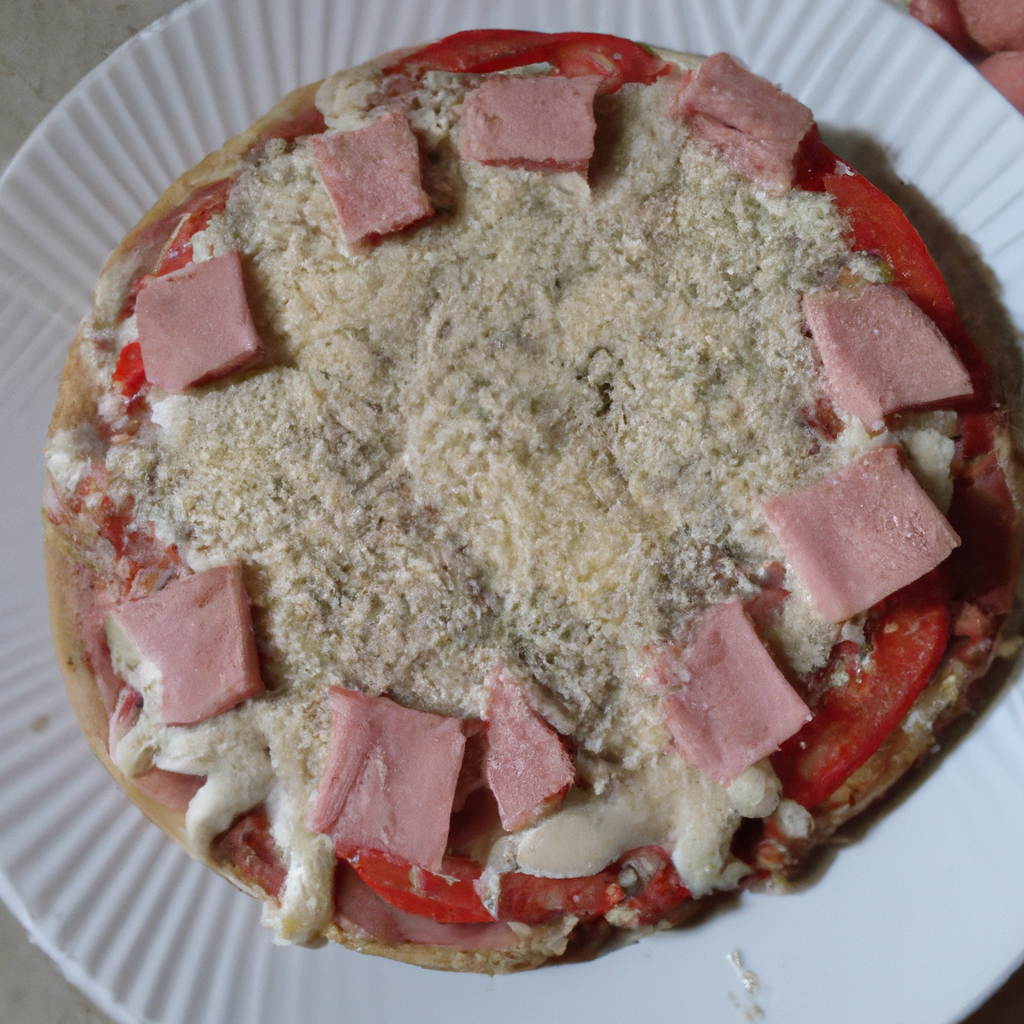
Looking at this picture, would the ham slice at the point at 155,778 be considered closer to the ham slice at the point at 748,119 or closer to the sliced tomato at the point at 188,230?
the sliced tomato at the point at 188,230

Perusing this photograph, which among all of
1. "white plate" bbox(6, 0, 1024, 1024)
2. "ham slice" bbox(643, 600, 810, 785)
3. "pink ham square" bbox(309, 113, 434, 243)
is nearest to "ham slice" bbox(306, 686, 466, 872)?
"ham slice" bbox(643, 600, 810, 785)

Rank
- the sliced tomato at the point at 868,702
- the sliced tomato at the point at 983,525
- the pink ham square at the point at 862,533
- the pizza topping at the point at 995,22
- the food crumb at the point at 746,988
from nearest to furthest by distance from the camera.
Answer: the pink ham square at the point at 862,533, the sliced tomato at the point at 868,702, the sliced tomato at the point at 983,525, the food crumb at the point at 746,988, the pizza topping at the point at 995,22

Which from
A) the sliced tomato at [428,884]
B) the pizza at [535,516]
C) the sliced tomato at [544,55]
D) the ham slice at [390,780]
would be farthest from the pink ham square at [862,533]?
the sliced tomato at [544,55]

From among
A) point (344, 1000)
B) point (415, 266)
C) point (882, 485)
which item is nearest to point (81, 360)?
point (415, 266)

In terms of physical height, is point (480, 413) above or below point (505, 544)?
above

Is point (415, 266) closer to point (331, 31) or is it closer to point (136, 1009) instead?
point (331, 31)

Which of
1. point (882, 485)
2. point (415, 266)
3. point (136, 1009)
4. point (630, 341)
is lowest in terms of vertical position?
point (136, 1009)
